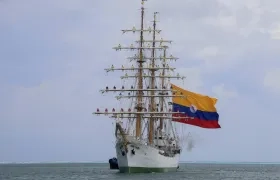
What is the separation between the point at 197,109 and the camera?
3765 inches

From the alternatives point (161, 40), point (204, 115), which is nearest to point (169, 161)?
point (204, 115)

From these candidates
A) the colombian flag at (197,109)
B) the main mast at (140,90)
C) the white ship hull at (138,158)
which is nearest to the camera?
the white ship hull at (138,158)

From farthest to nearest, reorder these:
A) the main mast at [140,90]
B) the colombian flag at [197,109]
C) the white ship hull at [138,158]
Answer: the colombian flag at [197,109]
the main mast at [140,90]
the white ship hull at [138,158]

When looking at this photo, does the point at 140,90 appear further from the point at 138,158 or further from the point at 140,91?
the point at 138,158

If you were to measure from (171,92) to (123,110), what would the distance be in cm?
1164

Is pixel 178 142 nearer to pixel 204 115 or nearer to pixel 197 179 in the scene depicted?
pixel 204 115

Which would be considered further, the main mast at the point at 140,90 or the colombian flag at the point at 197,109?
the colombian flag at the point at 197,109

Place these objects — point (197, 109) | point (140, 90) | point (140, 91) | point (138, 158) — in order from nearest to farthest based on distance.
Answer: point (138, 158)
point (140, 90)
point (140, 91)
point (197, 109)

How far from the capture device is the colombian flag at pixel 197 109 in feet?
311

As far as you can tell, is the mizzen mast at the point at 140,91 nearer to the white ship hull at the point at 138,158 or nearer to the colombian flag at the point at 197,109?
the white ship hull at the point at 138,158

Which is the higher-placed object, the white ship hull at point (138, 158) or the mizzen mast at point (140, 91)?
the mizzen mast at point (140, 91)

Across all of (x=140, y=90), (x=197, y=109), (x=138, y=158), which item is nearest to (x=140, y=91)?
(x=140, y=90)

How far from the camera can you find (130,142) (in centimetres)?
8119

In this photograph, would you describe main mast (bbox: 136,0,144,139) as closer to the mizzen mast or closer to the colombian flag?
the mizzen mast
